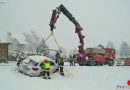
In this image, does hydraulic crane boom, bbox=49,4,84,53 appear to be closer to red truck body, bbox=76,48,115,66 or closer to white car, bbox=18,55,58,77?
red truck body, bbox=76,48,115,66

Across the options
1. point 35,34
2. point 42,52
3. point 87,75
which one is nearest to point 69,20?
point 42,52

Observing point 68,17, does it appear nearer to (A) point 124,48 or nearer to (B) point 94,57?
(B) point 94,57

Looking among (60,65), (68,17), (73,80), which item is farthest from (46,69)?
(68,17)

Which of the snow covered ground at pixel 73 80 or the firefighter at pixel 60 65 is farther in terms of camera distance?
the firefighter at pixel 60 65

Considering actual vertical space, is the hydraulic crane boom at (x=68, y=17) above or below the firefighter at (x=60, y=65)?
above

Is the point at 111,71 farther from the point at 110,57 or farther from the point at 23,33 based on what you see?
the point at 23,33

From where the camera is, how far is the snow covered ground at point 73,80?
62.8 ft

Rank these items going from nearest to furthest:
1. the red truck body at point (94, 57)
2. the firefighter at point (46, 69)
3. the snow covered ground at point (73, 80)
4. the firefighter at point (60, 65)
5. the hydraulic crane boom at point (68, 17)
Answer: the snow covered ground at point (73, 80)
the firefighter at point (46, 69)
the firefighter at point (60, 65)
the hydraulic crane boom at point (68, 17)
the red truck body at point (94, 57)

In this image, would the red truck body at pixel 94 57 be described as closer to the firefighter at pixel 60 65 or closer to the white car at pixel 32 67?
the firefighter at pixel 60 65

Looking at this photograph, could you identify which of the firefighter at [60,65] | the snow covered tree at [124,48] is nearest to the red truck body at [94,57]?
the firefighter at [60,65]

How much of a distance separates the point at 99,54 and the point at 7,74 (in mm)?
17780

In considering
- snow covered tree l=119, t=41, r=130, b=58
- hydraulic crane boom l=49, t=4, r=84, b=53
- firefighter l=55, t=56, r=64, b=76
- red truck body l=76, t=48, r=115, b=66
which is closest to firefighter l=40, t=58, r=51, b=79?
firefighter l=55, t=56, r=64, b=76

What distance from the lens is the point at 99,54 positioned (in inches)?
1503

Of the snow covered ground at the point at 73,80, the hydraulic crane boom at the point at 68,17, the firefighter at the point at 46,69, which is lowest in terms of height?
the snow covered ground at the point at 73,80
